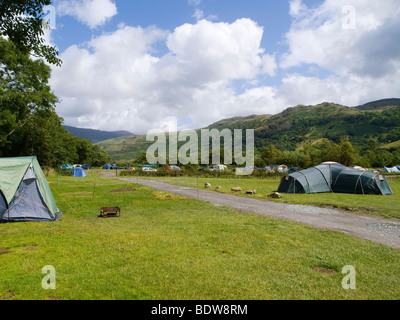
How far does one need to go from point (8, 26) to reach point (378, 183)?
90.7 feet

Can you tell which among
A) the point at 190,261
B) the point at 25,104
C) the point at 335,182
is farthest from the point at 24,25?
the point at 25,104

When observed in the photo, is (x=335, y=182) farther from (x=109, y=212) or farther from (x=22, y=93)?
(x=22, y=93)

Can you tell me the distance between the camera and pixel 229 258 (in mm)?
6992

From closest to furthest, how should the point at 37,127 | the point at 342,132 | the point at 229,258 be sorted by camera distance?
1. the point at 229,258
2. the point at 37,127
3. the point at 342,132

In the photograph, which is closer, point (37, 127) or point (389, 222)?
point (389, 222)

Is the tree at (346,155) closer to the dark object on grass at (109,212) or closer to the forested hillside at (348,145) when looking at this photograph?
the forested hillside at (348,145)

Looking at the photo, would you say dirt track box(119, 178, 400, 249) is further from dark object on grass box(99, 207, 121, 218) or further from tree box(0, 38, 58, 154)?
tree box(0, 38, 58, 154)

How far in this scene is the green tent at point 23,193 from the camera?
1184 centimetres

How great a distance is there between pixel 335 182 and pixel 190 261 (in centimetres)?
2267

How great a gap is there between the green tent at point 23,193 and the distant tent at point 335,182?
20011 mm

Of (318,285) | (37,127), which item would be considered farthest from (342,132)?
(318,285)

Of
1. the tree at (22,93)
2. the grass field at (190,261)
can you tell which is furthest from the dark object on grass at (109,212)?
the tree at (22,93)

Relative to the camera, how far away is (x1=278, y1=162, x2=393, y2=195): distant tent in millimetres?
23156
